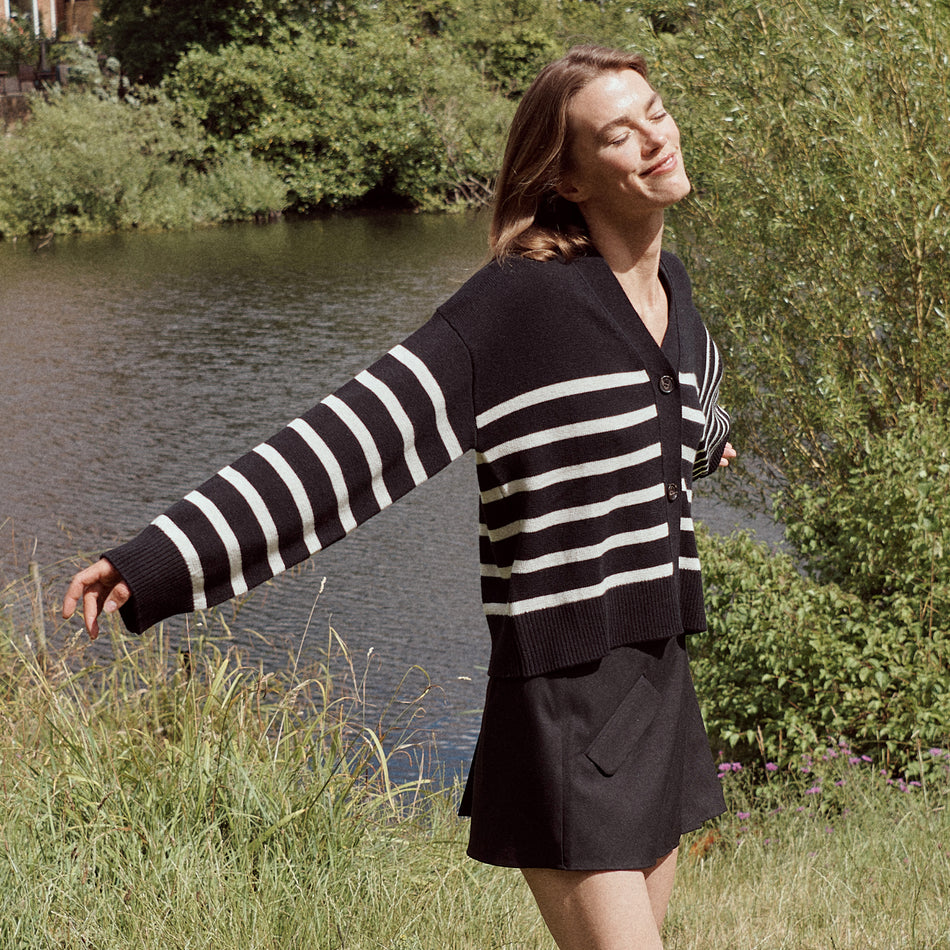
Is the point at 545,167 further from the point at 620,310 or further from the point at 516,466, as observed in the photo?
the point at 516,466

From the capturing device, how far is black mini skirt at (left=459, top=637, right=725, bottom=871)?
1.80 m

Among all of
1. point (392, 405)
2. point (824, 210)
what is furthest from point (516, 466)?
point (824, 210)

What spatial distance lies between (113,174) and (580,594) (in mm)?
22948

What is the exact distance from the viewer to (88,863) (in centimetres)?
298

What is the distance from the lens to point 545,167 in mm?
1914

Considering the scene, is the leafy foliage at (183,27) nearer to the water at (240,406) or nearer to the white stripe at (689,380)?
the water at (240,406)

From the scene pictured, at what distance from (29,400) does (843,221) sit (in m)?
8.35

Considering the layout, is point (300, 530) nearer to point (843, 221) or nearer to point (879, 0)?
point (843, 221)

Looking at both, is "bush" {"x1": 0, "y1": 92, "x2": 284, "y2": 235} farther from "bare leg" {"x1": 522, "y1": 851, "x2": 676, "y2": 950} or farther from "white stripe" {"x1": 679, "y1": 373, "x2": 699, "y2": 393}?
"bare leg" {"x1": 522, "y1": 851, "x2": 676, "y2": 950}

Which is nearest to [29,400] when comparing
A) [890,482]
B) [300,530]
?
[890,482]

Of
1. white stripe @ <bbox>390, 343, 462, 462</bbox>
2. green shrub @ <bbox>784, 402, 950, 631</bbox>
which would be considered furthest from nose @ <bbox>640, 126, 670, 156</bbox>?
green shrub @ <bbox>784, 402, 950, 631</bbox>

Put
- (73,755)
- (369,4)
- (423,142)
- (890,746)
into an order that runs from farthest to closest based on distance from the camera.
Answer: (369,4)
(423,142)
(890,746)
(73,755)

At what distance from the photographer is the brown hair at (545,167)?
1.90 metres

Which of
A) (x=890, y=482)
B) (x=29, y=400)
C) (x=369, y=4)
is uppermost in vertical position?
(x=369, y=4)
